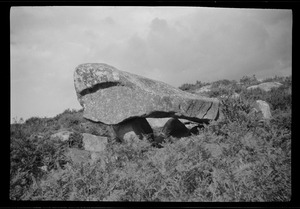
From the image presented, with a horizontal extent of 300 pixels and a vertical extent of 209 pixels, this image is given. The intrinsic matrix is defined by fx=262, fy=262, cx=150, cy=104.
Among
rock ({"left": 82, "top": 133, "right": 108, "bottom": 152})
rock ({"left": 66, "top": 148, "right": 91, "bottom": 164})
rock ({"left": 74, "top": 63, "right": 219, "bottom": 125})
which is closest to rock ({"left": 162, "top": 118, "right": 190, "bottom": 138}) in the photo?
rock ({"left": 74, "top": 63, "right": 219, "bottom": 125})

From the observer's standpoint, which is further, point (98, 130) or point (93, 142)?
point (98, 130)

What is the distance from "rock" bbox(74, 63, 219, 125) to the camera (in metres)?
8.79

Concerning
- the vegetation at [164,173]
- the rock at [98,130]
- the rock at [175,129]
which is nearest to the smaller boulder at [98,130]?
the rock at [98,130]

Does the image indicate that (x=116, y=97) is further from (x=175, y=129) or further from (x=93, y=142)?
(x=175, y=129)

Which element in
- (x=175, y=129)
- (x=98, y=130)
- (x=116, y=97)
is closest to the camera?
(x=116, y=97)

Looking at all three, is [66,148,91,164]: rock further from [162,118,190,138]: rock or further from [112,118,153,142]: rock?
[162,118,190,138]: rock

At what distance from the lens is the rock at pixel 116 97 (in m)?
8.79

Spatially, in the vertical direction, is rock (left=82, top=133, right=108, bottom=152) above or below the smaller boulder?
below

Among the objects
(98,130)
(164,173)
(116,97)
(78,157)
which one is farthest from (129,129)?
(164,173)

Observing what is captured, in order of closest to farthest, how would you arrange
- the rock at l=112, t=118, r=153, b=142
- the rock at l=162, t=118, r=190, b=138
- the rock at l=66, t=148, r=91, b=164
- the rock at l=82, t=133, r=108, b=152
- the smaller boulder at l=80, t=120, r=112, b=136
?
the rock at l=66, t=148, r=91, b=164
the rock at l=112, t=118, r=153, b=142
the rock at l=82, t=133, r=108, b=152
the rock at l=162, t=118, r=190, b=138
the smaller boulder at l=80, t=120, r=112, b=136

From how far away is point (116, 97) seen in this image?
8.88 m

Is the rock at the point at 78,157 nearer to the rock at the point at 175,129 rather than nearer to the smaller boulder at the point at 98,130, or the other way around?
the smaller boulder at the point at 98,130

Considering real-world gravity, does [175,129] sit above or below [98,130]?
above
